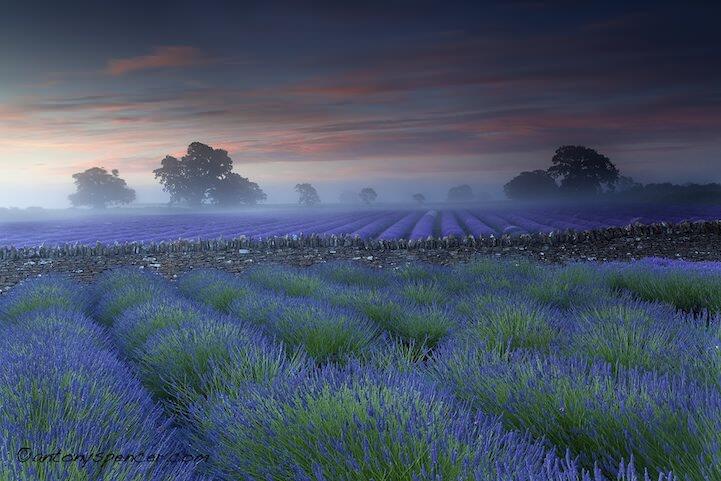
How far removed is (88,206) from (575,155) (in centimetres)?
4056

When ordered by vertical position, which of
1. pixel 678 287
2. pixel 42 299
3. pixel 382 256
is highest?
pixel 42 299

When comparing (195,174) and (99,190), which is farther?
(99,190)

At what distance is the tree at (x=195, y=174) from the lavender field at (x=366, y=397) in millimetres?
31037

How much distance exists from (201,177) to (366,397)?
35.4 m

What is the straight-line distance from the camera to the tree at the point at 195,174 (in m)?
35.2

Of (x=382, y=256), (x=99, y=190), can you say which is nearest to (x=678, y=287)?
(x=382, y=256)

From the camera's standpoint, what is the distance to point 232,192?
3616 centimetres

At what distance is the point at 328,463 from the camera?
6.36 ft

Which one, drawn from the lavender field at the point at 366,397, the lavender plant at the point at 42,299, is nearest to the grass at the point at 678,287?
the lavender field at the point at 366,397

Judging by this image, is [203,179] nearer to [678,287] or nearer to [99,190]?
[99,190]

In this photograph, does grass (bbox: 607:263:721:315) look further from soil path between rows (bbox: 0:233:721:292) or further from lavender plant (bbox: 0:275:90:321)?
lavender plant (bbox: 0:275:90:321)

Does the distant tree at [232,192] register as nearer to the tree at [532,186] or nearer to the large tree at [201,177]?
the large tree at [201,177]

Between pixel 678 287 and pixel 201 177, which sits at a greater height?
pixel 201 177

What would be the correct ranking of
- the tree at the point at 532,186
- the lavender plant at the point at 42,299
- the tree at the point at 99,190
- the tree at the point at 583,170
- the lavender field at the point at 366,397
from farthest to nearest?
the tree at the point at 99,190 → the tree at the point at 532,186 → the tree at the point at 583,170 → the lavender plant at the point at 42,299 → the lavender field at the point at 366,397
